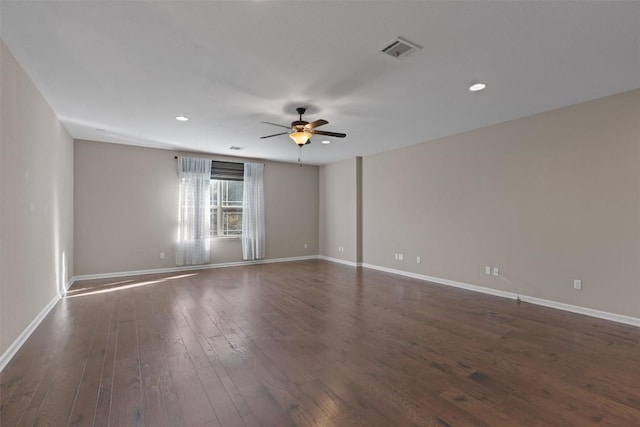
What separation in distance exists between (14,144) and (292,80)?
2.63 meters

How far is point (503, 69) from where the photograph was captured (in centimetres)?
288

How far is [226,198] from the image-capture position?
7254mm

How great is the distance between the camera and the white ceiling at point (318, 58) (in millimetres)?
2080

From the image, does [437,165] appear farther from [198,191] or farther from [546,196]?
[198,191]

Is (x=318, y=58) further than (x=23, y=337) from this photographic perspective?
No

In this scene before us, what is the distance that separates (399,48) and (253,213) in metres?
5.61

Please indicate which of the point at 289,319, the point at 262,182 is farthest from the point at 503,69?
the point at 262,182

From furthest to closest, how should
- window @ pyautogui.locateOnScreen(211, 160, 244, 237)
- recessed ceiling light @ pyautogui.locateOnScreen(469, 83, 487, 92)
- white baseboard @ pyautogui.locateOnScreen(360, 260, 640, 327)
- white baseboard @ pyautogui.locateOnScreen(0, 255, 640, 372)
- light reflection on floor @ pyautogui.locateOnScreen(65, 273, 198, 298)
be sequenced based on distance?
1. window @ pyautogui.locateOnScreen(211, 160, 244, 237)
2. light reflection on floor @ pyautogui.locateOnScreen(65, 273, 198, 298)
3. white baseboard @ pyautogui.locateOnScreen(360, 260, 640, 327)
4. recessed ceiling light @ pyautogui.locateOnScreen(469, 83, 487, 92)
5. white baseboard @ pyautogui.locateOnScreen(0, 255, 640, 372)

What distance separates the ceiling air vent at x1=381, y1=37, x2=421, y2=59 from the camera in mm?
2426

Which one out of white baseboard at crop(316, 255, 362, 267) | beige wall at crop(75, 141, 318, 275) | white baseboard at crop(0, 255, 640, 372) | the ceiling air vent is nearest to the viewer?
the ceiling air vent

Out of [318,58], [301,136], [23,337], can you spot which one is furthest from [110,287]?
[318,58]

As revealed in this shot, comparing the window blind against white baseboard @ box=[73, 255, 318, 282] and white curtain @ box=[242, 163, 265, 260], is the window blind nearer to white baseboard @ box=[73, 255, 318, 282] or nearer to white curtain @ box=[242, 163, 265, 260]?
white curtain @ box=[242, 163, 265, 260]

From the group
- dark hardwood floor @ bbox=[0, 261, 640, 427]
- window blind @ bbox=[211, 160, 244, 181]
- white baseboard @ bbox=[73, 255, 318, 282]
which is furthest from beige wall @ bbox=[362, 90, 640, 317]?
window blind @ bbox=[211, 160, 244, 181]

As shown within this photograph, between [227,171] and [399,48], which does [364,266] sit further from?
[399,48]
